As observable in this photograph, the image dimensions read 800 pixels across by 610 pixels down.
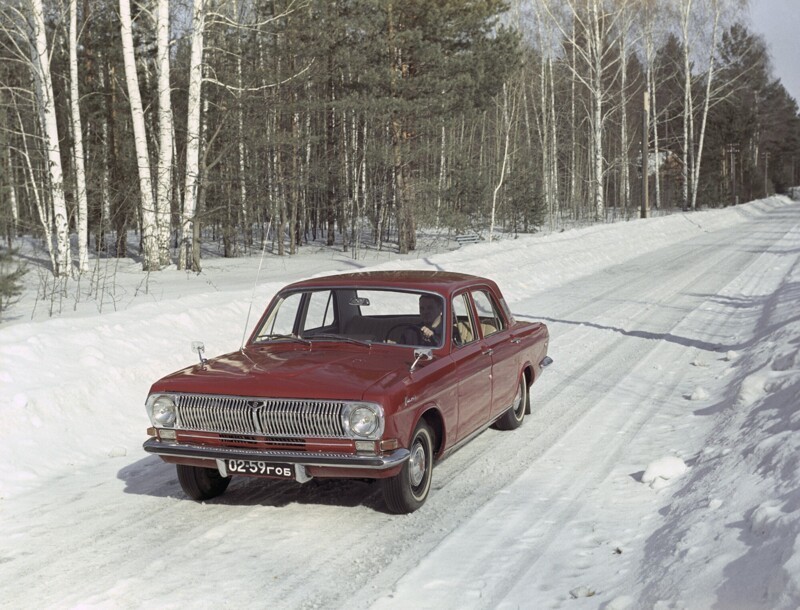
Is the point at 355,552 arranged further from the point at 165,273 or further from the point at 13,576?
the point at 165,273

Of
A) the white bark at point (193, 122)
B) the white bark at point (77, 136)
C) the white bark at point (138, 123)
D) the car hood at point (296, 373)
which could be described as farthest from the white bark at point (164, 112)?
the car hood at point (296, 373)

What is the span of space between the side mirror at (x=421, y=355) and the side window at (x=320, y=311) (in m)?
1.03

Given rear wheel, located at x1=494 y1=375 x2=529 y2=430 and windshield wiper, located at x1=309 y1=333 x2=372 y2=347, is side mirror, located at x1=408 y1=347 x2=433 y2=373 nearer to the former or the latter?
windshield wiper, located at x1=309 y1=333 x2=372 y2=347

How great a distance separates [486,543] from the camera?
5.20 metres

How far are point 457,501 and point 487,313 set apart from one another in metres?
2.24

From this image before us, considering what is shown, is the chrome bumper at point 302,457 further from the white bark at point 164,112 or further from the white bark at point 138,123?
the white bark at point 164,112

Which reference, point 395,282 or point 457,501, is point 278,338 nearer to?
point 395,282

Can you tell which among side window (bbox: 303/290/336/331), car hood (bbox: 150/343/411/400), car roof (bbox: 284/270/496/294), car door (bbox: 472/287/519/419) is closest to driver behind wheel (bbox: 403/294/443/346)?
car roof (bbox: 284/270/496/294)

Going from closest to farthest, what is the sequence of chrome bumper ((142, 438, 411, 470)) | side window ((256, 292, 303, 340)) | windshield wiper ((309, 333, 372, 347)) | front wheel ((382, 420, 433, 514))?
chrome bumper ((142, 438, 411, 470)), front wheel ((382, 420, 433, 514)), windshield wiper ((309, 333, 372, 347)), side window ((256, 292, 303, 340))

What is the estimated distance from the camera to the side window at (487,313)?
7520 millimetres

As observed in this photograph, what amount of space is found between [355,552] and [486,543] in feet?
2.64

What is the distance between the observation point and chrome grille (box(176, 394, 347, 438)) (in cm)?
537

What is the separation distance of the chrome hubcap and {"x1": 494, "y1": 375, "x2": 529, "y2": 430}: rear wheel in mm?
2083

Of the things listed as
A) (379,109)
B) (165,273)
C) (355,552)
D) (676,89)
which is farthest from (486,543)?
(676,89)
